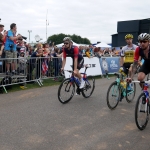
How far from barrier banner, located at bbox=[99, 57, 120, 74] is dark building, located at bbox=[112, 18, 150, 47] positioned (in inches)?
821

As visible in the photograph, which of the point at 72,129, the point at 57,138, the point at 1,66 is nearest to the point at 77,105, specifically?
the point at 72,129

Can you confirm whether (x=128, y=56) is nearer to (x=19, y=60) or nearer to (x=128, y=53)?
(x=128, y=53)

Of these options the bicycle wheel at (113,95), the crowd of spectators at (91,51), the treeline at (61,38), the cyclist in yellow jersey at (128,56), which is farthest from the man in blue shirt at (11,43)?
the treeline at (61,38)

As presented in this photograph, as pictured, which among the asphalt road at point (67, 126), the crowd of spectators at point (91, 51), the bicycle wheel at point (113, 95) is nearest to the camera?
the asphalt road at point (67, 126)

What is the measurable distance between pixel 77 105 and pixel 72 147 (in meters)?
2.96

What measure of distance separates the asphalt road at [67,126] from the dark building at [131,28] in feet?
98.8

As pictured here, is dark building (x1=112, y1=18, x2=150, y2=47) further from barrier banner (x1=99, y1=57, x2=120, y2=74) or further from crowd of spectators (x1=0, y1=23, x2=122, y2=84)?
crowd of spectators (x1=0, y1=23, x2=122, y2=84)

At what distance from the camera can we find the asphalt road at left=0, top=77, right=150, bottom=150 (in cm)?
405

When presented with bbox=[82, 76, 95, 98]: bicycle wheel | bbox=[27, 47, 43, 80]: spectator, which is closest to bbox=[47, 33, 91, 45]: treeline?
bbox=[27, 47, 43, 80]: spectator

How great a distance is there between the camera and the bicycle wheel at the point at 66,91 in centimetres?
691

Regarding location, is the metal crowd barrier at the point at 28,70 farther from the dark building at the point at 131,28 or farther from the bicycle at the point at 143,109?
the dark building at the point at 131,28

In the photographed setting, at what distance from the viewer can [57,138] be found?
14.1ft

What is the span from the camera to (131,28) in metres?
41.7

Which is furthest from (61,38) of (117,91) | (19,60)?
(117,91)
